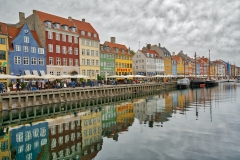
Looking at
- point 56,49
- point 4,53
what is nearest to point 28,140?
point 4,53

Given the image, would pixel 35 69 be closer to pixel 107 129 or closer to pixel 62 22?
pixel 62 22

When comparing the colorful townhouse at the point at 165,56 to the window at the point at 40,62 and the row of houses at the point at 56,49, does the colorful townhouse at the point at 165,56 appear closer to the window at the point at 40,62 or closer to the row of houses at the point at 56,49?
the row of houses at the point at 56,49

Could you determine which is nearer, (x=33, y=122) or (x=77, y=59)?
(x=33, y=122)

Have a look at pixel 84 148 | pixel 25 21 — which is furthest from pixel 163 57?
pixel 84 148

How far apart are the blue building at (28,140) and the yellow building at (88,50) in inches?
1509

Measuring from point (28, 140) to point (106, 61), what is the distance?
2132 inches

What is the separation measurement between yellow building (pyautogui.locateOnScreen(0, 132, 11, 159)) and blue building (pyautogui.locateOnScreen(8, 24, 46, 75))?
26606 millimetres

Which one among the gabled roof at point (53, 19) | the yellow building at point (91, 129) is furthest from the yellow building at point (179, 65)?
the yellow building at point (91, 129)

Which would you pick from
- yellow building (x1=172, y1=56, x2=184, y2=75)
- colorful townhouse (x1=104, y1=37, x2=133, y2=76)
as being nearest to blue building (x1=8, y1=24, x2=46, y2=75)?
colorful townhouse (x1=104, y1=37, x2=133, y2=76)

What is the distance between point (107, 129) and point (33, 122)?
28.1 feet

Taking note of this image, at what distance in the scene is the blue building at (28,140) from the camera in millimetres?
14684

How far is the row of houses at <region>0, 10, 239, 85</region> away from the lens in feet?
143

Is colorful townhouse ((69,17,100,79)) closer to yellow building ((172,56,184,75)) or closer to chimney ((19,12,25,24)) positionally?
chimney ((19,12,25,24))

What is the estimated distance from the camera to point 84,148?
51.7ft
